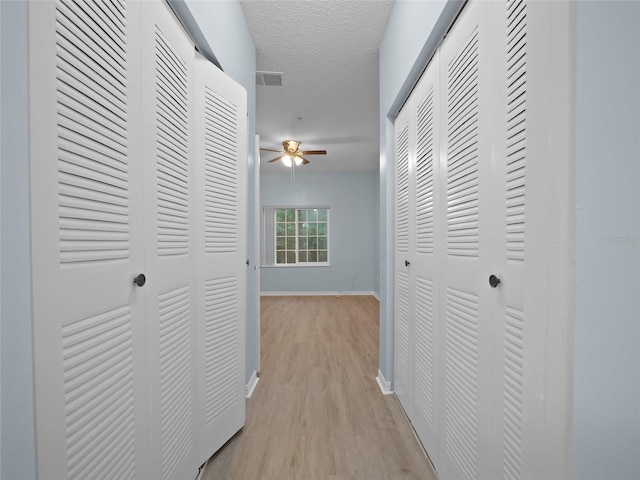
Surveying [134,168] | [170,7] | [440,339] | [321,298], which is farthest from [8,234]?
[321,298]

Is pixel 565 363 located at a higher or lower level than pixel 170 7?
lower

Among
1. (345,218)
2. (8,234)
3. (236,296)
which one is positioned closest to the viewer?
(8,234)

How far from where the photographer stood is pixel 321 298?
5727 millimetres

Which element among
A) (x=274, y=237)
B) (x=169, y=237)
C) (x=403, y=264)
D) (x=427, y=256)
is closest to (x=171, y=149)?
(x=169, y=237)

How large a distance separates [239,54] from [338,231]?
4.50m

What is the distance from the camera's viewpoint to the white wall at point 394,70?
4.18ft

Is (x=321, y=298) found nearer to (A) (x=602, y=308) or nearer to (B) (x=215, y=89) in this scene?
(B) (x=215, y=89)

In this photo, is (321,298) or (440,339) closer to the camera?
(440,339)

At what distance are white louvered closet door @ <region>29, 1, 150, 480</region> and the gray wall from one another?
5192 millimetres

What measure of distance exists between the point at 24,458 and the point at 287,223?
5696mm

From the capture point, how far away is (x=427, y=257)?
143 cm

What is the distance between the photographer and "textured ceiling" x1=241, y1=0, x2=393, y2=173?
1884mm

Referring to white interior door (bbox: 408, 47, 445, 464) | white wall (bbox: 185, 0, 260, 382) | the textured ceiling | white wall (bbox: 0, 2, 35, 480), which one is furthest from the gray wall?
white wall (bbox: 0, 2, 35, 480)

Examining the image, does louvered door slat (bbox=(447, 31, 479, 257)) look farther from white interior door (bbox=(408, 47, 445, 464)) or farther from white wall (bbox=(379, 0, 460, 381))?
white wall (bbox=(379, 0, 460, 381))
